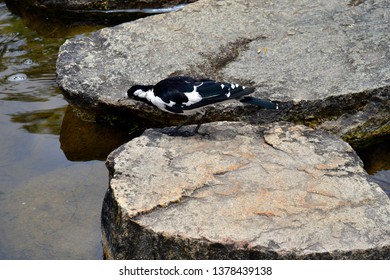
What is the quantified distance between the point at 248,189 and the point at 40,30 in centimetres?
391

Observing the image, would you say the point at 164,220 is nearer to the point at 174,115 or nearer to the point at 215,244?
the point at 215,244

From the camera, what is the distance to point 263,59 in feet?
19.1

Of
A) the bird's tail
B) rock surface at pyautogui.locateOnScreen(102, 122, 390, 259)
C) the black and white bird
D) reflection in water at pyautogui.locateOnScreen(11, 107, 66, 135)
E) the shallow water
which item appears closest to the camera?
rock surface at pyautogui.locateOnScreen(102, 122, 390, 259)

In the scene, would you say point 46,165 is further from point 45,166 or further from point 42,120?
point 42,120

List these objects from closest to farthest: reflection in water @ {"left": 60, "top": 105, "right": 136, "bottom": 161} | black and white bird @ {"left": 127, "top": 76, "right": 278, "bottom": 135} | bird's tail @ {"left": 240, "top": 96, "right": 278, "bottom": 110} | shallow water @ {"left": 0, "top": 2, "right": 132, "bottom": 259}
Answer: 1. shallow water @ {"left": 0, "top": 2, "right": 132, "bottom": 259}
2. black and white bird @ {"left": 127, "top": 76, "right": 278, "bottom": 135}
3. bird's tail @ {"left": 240, "top": 96, "right": 278, "bottom": 110}
4. reflection in water @ {"left": 60, "top": 105, "right": 136, "bottom": 161}

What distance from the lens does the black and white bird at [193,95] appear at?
15.8ft

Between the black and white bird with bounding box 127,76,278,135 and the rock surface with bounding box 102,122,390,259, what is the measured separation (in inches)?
Answer: 7.7

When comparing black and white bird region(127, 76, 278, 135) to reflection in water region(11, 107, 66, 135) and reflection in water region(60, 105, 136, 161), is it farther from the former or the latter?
reflection in water region(11, 107, 66, 135)

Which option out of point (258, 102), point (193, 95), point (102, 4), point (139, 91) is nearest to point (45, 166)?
point (139, 91)

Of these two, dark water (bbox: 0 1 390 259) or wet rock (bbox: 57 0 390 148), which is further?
wet rock (bbox: 57 0 390 148)

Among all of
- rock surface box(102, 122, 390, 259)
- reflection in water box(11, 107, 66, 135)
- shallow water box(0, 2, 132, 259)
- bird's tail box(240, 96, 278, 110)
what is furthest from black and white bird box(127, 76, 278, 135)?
reflection in water box(11, 107, 66, 135)

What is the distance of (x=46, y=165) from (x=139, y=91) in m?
0.87

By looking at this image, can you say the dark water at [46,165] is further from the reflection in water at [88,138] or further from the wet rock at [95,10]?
the wet rock at [95,10]

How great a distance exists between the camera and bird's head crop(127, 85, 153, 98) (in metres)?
5.02
